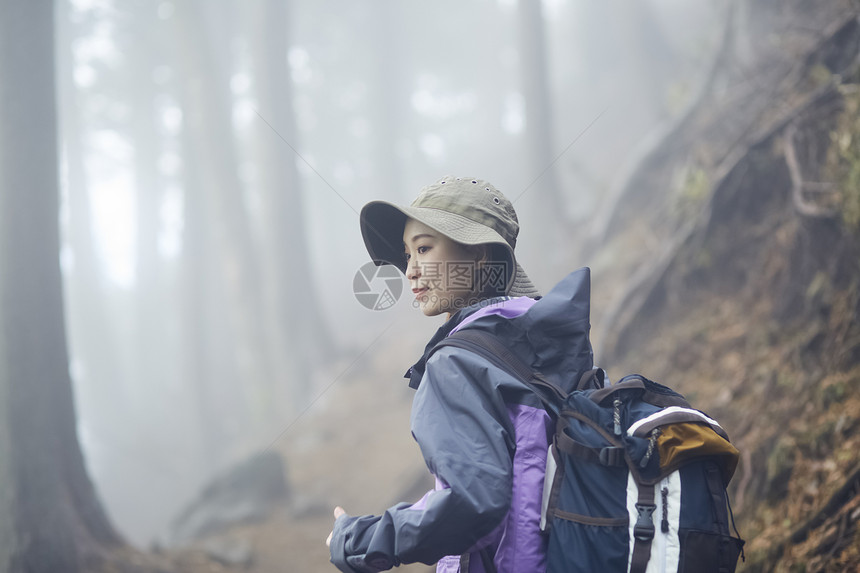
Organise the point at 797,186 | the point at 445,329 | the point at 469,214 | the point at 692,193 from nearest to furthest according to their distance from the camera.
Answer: the point at 445,329
the point at 469,214
the point at 797,186
the point at 692,193

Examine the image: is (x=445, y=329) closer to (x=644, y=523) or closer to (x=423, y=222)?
(x=423, y=222)

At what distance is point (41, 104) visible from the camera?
5.55 m

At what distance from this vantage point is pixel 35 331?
17.6ft

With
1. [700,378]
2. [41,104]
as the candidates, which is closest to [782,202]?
[700,378]

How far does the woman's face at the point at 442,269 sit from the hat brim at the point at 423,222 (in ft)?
0.28

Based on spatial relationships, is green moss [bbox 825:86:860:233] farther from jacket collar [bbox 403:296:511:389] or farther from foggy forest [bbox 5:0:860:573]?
jacket collar [bbox 403:296:511:389]

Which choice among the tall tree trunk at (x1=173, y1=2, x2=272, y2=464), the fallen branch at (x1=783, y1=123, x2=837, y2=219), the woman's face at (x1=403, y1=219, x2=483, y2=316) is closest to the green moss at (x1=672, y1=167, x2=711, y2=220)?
the fallen branch at (x1=783, y1=123, x2=837, y2=219)

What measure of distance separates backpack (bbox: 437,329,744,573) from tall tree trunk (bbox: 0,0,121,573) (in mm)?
5013

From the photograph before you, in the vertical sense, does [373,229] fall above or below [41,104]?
below

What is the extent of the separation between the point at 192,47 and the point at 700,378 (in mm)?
14695

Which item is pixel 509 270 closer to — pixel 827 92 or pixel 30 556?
pixel 827 92

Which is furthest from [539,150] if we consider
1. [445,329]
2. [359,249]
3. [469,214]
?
[359,249]

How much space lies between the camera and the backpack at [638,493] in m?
1.62

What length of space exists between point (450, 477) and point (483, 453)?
0.12 metres
